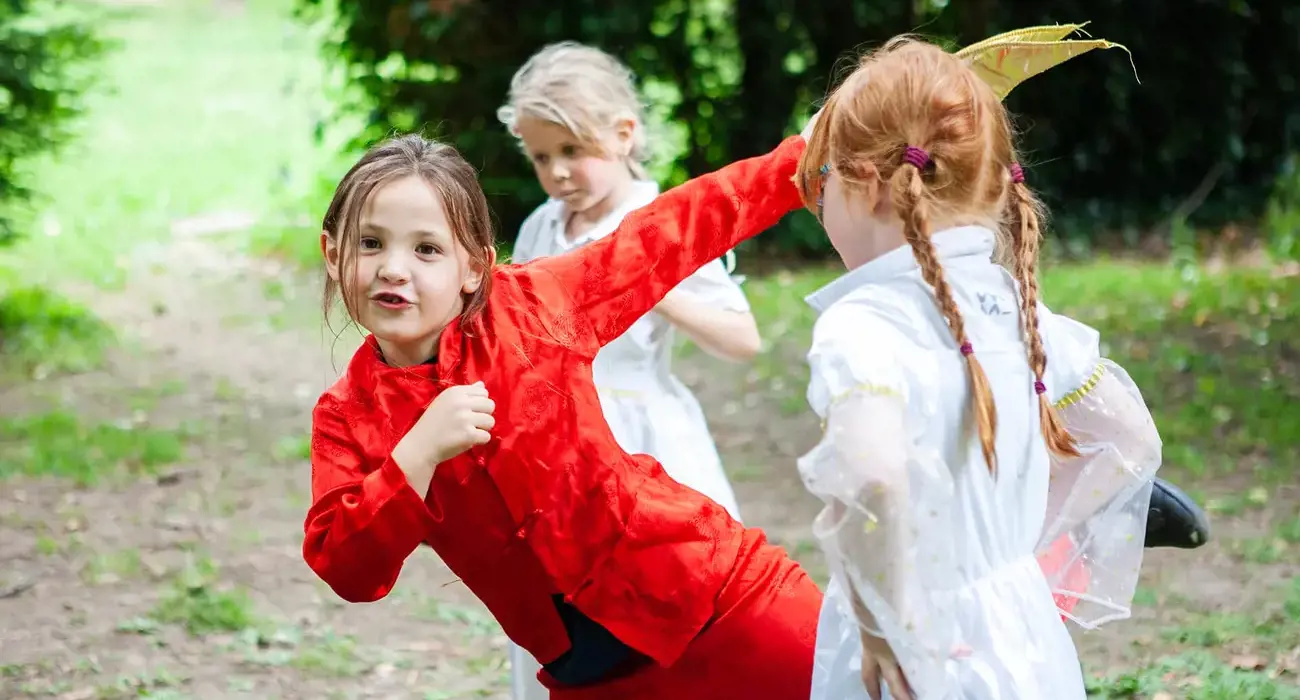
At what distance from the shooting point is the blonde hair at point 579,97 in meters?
3.46

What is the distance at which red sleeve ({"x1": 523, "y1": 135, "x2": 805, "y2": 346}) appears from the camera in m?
2.43

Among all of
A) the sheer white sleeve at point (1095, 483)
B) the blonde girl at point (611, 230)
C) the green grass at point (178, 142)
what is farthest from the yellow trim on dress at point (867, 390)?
the green grass at point (178, 142)

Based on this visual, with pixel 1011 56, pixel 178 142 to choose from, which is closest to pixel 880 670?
pixel 1011 56

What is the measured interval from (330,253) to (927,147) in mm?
955

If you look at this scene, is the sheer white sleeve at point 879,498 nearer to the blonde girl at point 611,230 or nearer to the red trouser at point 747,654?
the red trouser at point 747,654

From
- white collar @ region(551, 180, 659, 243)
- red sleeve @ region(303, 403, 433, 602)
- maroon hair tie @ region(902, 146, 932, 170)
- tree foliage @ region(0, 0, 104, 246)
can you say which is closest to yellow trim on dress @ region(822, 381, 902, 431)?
maroon hair tie @ region(902, 146, 932, 170)

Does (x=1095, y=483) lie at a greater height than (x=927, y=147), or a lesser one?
lesser

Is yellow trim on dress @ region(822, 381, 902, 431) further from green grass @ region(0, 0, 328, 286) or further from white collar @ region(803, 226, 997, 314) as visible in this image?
green grass @ region(0, 0, 328, 286)

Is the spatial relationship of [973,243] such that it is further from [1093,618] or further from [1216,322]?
[1216,322]

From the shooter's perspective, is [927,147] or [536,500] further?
[536,500]

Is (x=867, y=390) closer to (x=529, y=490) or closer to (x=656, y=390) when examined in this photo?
(x=529, y=490)

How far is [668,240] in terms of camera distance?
2.48m

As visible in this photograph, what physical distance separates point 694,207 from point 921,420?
72 cm

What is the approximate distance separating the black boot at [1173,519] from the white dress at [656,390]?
1.11m
